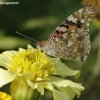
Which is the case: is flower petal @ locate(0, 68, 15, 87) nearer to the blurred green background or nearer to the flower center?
the flower center

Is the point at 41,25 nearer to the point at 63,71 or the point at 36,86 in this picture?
the point at 63,71

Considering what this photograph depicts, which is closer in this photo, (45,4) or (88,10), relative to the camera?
(88,10)

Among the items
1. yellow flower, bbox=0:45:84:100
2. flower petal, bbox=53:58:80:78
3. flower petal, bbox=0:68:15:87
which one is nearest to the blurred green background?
flower petal, bbox=53:58:80:78

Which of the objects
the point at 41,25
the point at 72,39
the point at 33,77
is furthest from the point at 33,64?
the point at 41,25

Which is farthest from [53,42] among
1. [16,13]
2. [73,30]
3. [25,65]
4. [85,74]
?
[16,13]

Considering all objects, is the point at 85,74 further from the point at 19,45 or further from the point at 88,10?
the point at 88,10
